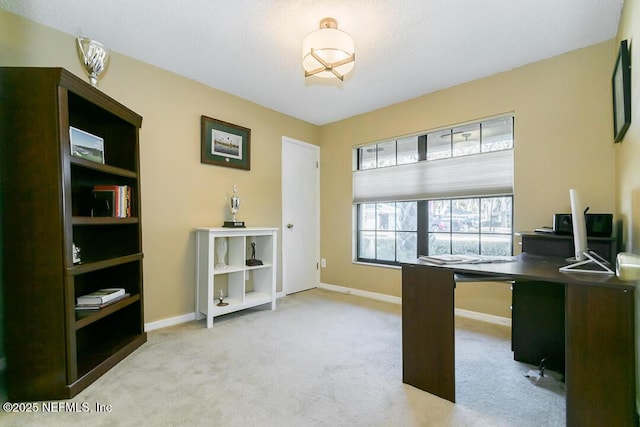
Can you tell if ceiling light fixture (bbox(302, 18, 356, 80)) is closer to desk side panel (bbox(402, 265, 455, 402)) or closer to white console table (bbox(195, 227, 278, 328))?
desk side panel (bbox(402, 265, 455, 402))

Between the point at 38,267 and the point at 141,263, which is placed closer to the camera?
the point at 38,267

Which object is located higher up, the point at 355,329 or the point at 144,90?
the point at 144,90

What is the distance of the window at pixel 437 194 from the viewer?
9.10ft

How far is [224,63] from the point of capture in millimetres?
2553

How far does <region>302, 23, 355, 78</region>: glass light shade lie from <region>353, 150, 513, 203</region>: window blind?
167 cm

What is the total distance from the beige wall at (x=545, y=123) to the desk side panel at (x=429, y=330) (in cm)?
149

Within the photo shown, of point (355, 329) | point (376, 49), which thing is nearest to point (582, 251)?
point (355, 329)

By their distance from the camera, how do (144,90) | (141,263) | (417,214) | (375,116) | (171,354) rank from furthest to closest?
(375,116), (417,214), (144,90), (141,263), (171,354)

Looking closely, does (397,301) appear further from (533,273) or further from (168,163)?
(168,163)

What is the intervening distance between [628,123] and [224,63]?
2.95m

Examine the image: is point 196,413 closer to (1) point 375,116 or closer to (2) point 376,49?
(2) point 376,49

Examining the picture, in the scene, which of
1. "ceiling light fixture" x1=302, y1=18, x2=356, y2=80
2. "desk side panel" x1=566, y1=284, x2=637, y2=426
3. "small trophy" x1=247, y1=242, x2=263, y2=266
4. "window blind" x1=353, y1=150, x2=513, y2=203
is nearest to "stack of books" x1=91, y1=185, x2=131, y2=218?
"small trophy" x1=247, y1=242, x2=263, y2=266

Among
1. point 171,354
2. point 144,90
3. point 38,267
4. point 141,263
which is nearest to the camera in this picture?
point 38,267

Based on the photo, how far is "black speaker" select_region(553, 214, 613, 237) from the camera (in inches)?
73.5
